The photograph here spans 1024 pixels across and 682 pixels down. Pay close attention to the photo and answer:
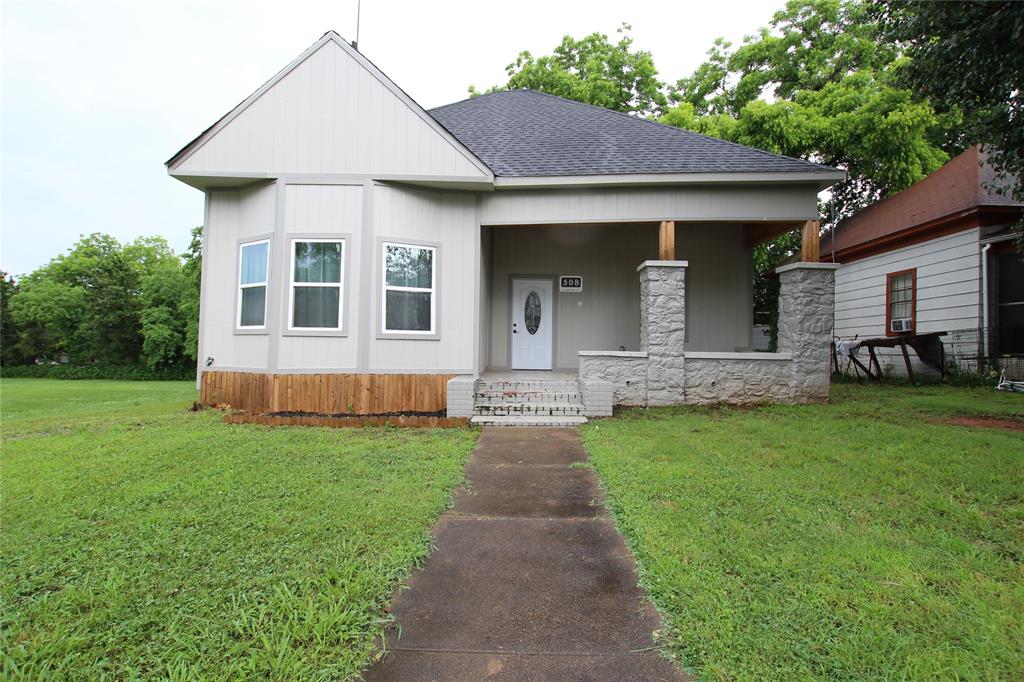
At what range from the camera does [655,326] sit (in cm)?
816

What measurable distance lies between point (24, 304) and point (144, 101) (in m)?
21.1

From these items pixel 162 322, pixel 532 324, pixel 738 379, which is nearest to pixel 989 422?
pixel 738 379

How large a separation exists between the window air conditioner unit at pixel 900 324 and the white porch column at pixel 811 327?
576 cm

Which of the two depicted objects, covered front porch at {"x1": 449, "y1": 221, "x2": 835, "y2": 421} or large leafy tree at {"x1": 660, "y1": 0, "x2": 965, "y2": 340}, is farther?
large leafy tree at {"x1": 660, "y1": 0, "x2": 965, "y2": 340}

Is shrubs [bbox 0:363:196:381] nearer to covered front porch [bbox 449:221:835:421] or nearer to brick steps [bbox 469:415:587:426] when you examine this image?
covered front porch [bbox 449:221:835:421]

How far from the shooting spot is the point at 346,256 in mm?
7477

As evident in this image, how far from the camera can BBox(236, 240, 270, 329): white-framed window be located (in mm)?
7668

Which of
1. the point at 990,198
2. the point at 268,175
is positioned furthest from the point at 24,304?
the point at 990,198

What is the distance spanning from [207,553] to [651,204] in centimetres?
795

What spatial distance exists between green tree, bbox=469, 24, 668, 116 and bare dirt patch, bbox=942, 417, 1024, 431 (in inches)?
676

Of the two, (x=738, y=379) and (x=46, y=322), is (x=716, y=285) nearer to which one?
(x=738, y=379)

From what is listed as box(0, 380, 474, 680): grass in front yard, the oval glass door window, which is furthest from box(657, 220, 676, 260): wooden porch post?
box(0, 380, 474, 680): grass in front yard

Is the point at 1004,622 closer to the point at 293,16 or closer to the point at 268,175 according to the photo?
the point at 268,175

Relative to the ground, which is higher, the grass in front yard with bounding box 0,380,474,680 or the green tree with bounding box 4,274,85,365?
the green tree with bounding box 4,274,85,365
